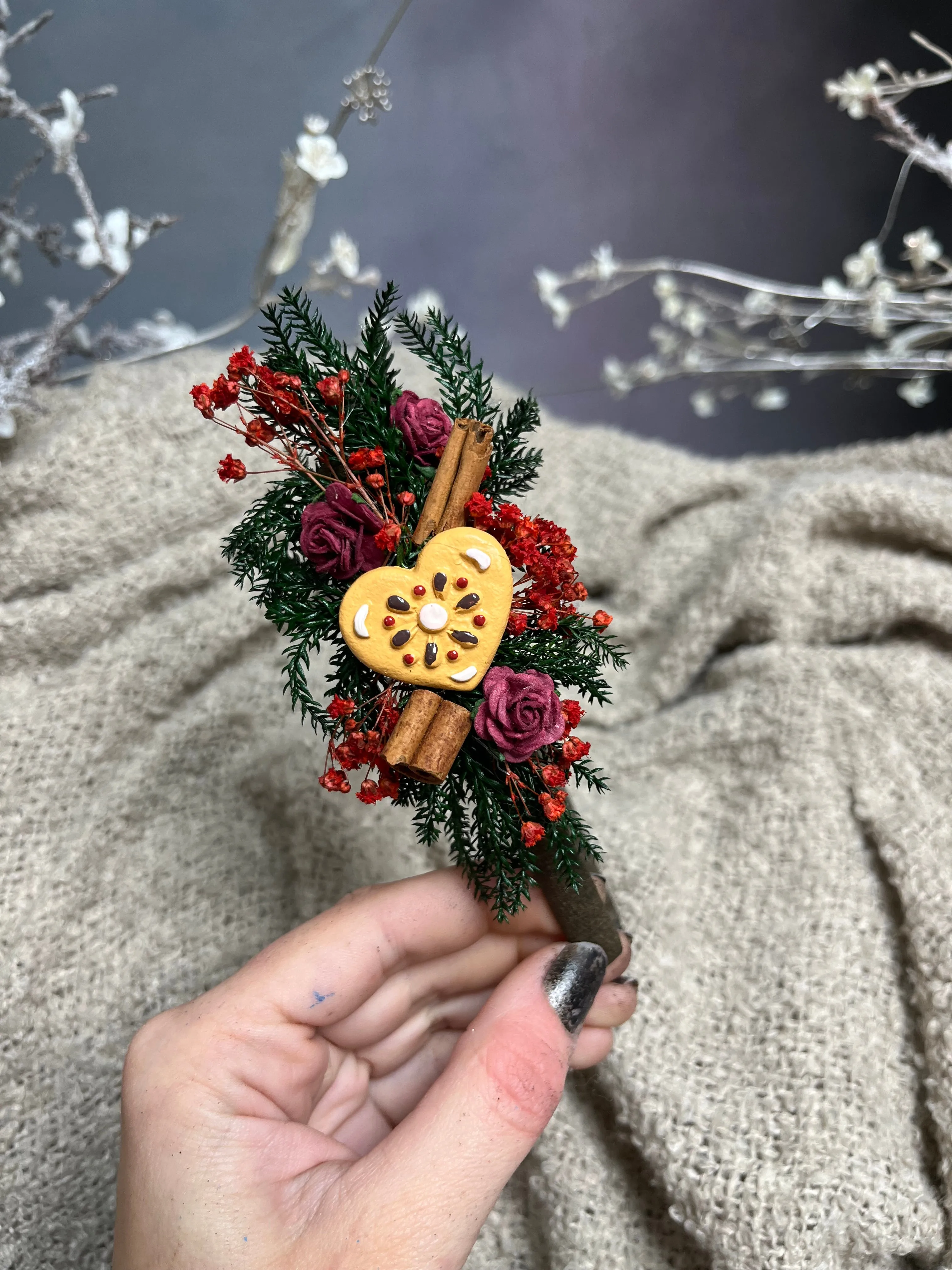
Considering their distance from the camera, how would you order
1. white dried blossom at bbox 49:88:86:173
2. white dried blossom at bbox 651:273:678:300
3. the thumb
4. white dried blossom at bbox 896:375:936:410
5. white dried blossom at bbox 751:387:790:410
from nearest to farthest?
the thumb
white dried blossom at bbox 49:88:86:173
white dried blossom at bbox 896:375:936:410
white dried blossom at bbox 651:273:678:300
white dried blossom at bbox 751:387:790:410

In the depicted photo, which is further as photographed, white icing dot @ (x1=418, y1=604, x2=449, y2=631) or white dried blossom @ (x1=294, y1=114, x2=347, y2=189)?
white dried blossom @ (x1=294, y1=114, x2=347, y2=189)

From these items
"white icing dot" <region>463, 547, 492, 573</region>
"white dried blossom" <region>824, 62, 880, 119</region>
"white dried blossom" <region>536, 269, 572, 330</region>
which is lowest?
"white icing dot" <region>463, 547, 492, 573</region>

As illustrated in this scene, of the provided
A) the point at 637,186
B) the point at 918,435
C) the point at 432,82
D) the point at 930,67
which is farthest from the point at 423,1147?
the point at 930,67

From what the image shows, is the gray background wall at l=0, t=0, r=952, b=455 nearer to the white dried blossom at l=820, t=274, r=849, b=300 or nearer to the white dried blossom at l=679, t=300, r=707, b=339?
the white dried blossom at l=679, t=300, r=707, b=339

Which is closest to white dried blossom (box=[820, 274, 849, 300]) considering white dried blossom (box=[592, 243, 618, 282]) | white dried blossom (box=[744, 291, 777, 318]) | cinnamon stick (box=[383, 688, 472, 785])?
white dried blossom (box=[744, 291, 777, 318])

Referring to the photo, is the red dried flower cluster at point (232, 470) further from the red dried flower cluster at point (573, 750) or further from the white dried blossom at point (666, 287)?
the white dried blossom at point (666, 287)

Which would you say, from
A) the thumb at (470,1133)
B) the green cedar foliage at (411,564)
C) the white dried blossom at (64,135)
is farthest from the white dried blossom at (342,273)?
A: the thumb at (470,1133)
